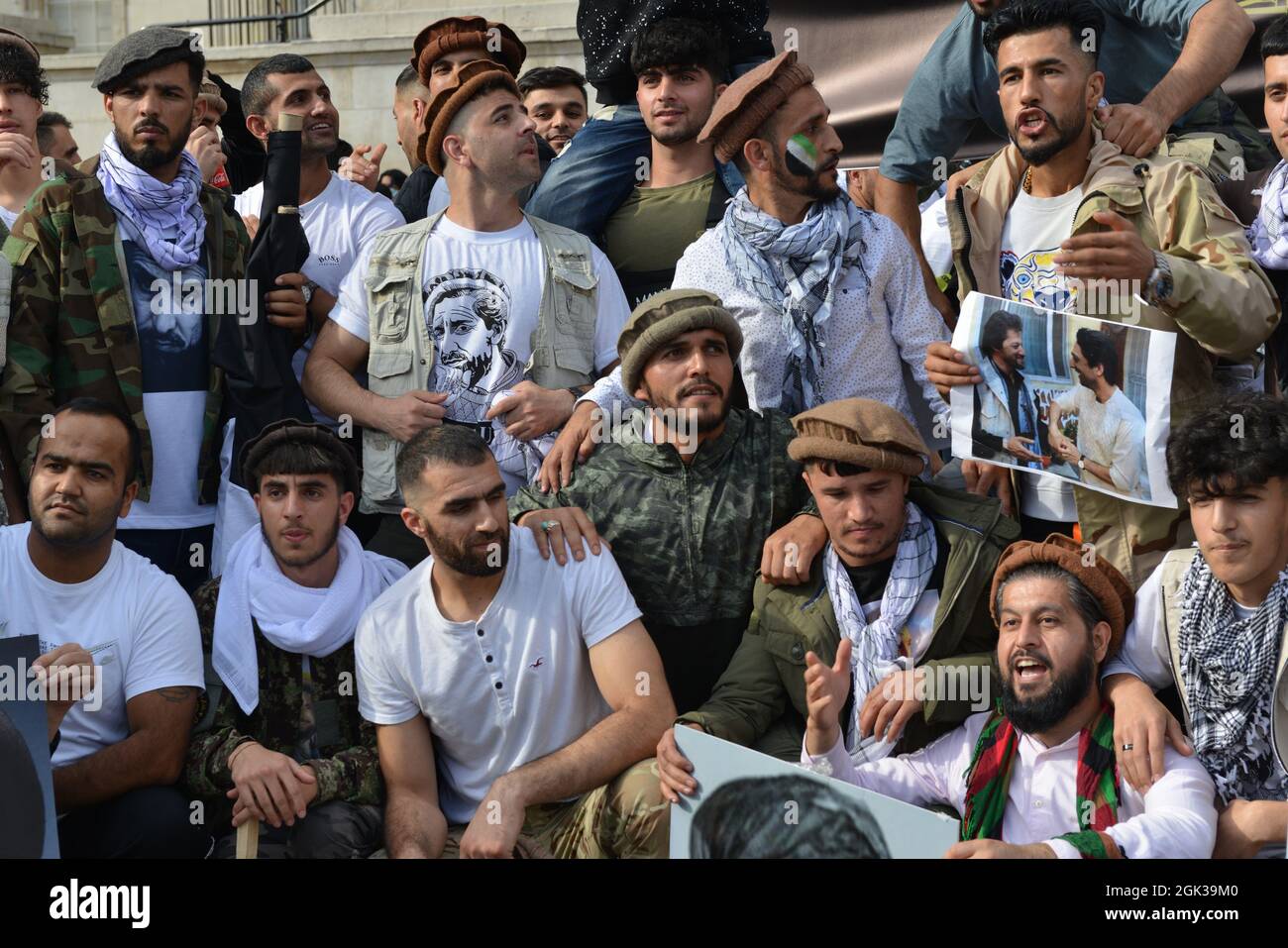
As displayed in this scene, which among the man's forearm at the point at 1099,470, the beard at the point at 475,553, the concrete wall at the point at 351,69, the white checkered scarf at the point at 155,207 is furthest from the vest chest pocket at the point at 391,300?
the concrete wall at the point at 351,69

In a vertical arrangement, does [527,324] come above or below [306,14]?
below

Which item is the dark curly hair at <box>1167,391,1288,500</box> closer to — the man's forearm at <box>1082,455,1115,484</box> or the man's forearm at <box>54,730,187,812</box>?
the man's forearm at <box>1082,455,1115,484</box>

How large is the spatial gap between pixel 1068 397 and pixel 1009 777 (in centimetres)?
105

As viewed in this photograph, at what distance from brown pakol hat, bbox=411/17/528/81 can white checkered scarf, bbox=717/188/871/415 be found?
62.9 inches

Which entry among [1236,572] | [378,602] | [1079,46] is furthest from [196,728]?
[1079,46]

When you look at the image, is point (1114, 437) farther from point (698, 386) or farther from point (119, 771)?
point (119, 771)

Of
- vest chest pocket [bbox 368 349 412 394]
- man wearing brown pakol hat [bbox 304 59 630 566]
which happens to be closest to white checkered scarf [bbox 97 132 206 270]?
man wearing brown pakol hat [bbox 304 59 630 566]

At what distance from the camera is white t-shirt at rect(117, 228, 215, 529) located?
544cm

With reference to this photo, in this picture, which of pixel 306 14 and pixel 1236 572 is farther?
pixel 306 14

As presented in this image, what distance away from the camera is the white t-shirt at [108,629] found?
4.70m

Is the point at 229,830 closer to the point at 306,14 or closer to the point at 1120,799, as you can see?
the point at 1120,799

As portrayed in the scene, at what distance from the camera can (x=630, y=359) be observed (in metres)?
4.98
